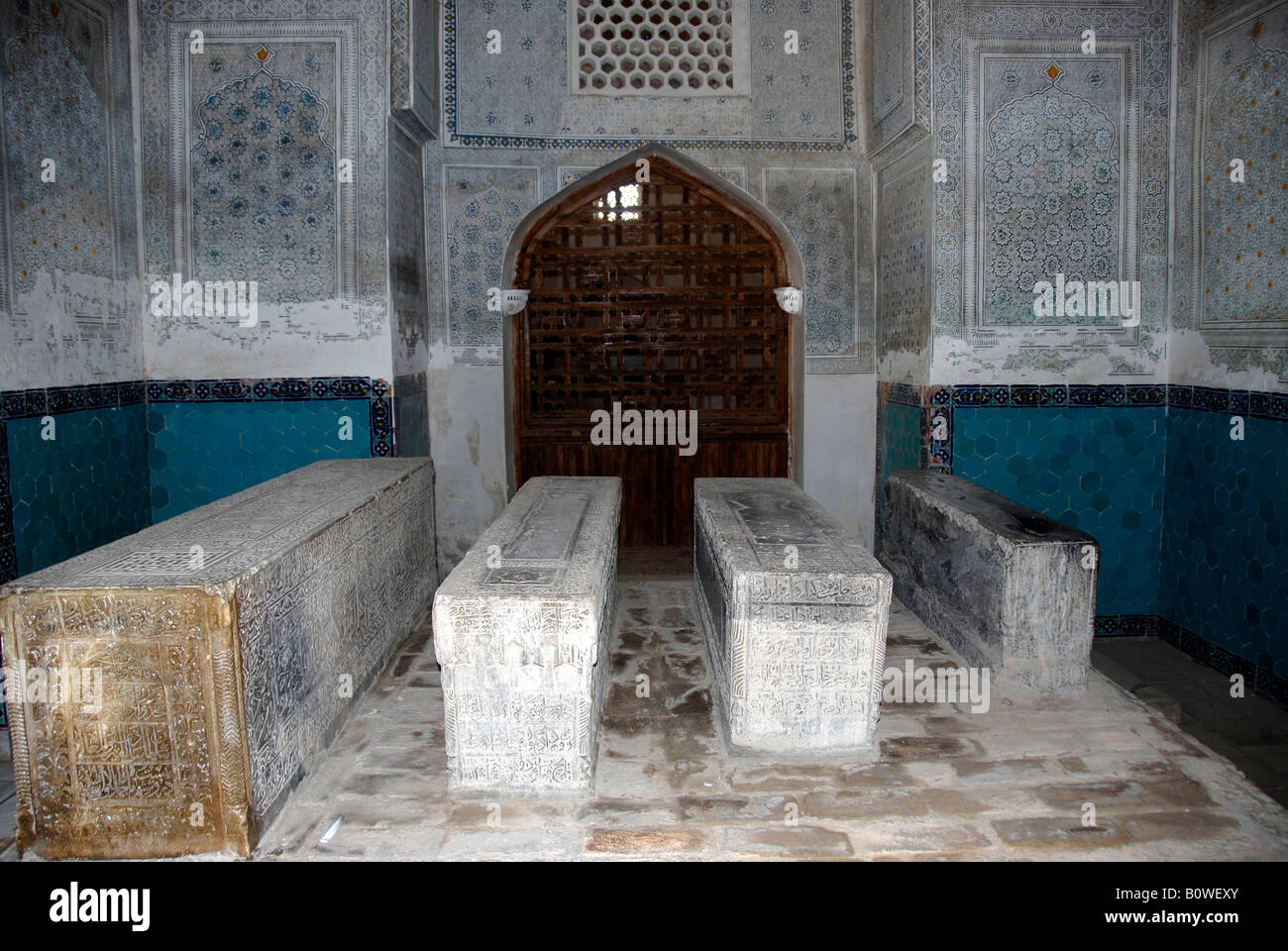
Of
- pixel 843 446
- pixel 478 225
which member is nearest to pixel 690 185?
pixel 478 225

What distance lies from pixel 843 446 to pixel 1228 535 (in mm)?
2209

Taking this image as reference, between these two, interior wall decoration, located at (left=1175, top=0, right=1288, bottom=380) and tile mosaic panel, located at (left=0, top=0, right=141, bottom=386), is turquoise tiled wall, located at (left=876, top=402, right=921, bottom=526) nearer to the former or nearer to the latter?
interior wall decoration, located at (left=1175, top=0, right=1288, bottom=380)

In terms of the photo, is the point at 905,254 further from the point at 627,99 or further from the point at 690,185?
the point at 627,99

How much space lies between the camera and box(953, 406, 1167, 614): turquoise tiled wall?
5430 millimetres

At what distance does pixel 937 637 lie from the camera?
14.4 ft

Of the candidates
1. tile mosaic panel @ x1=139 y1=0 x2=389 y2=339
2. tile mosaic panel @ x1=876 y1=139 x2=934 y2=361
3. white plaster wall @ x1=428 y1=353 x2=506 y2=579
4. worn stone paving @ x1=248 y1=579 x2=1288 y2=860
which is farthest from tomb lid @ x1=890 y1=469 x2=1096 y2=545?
tile mosaic panel @ x1=139 y1=0 x2=389 y2=339

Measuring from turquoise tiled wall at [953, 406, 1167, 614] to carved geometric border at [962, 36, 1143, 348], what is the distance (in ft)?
1.45

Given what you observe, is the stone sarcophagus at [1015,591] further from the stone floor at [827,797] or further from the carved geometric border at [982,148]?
the carved geometric border at [982,148]

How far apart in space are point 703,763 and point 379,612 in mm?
1612

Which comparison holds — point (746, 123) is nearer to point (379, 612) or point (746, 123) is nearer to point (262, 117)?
point (262, 117)

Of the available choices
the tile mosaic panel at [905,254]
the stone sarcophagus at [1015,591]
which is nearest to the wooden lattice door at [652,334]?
the tile mosaic panel at [905,254]

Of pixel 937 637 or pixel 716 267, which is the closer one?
pixel 937 637
